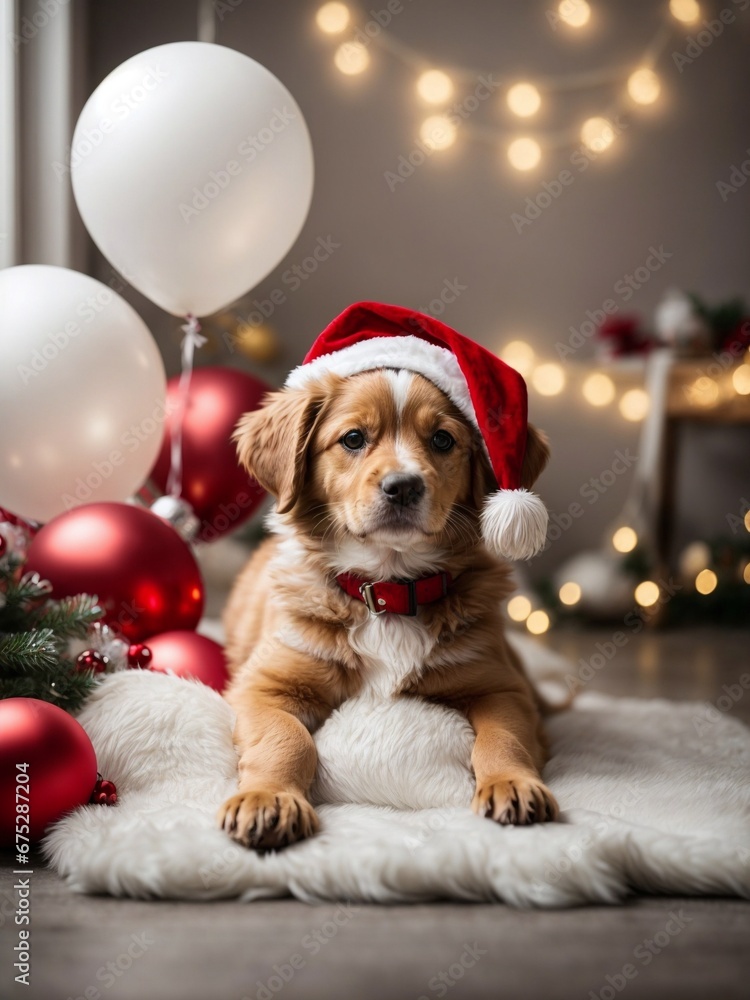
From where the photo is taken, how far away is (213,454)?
2.82 m

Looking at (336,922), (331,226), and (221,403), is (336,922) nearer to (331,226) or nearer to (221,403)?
(221,403)

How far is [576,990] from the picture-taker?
118cm

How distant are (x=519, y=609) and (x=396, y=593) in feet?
8.76

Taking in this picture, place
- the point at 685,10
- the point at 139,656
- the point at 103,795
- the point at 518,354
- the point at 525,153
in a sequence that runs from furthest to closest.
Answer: the point at 518,354 < the point at 525,153 < the point at 685,10 < the point at 139,656 < the point at 103,795

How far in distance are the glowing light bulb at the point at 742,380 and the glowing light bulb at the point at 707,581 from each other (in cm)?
88

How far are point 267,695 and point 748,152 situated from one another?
4375 mm

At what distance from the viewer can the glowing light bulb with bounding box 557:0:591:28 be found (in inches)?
187

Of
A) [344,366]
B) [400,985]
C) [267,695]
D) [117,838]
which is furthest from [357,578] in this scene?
[400,985]

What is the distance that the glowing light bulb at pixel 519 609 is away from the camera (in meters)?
4.41

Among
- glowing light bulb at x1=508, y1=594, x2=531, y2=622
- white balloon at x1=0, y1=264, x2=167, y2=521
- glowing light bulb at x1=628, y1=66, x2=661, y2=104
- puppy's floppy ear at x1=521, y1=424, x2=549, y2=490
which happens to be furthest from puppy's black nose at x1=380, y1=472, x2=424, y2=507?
glowing light bulb at x1=628, y1=66, x2=661, y2=104

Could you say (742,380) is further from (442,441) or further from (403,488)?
(403,488)

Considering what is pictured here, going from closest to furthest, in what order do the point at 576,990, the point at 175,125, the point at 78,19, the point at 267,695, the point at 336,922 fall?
the point at 576,990
the point at 336,922
the point at 267,695
the point at 175,125
the point at 78,19

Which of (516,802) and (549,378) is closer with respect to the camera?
(516,802)

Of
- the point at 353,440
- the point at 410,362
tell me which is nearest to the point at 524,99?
the point at 410,362
